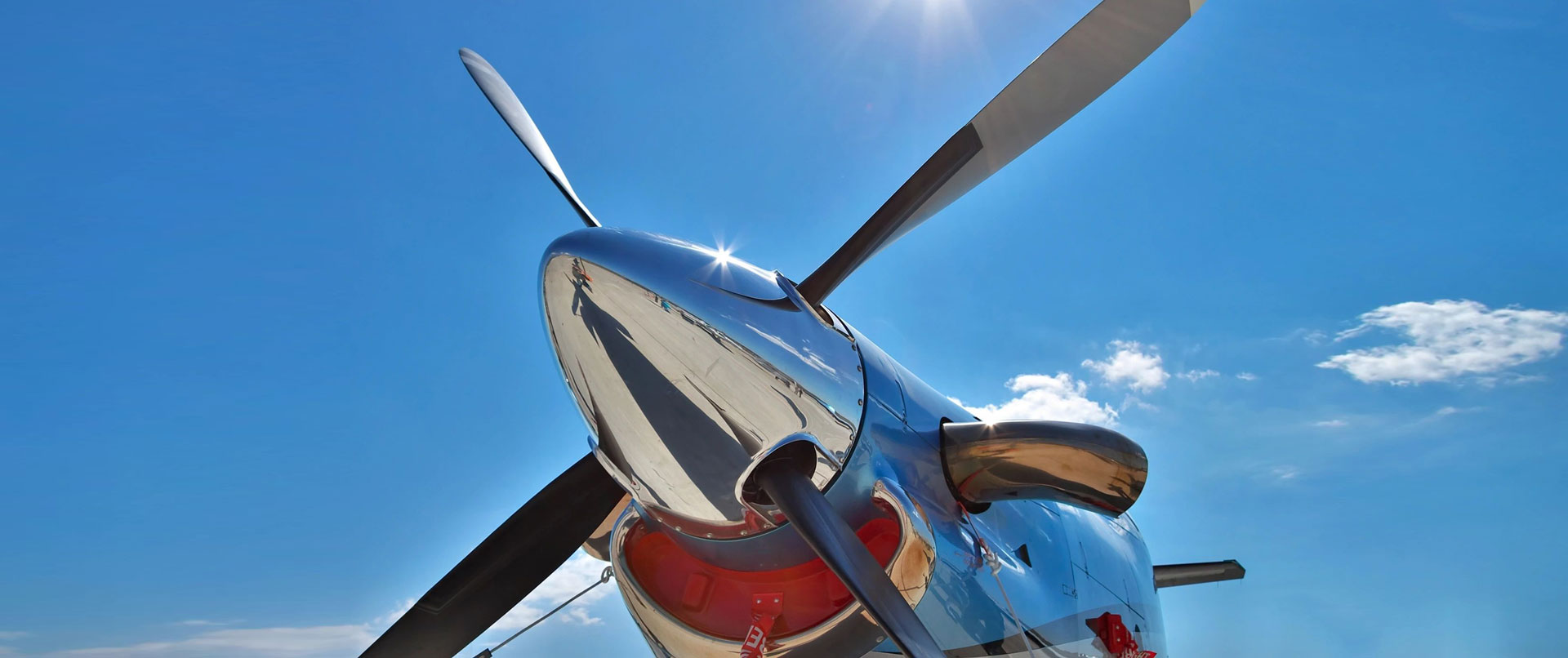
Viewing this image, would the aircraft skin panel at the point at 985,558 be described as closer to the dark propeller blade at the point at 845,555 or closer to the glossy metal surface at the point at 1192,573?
the dark propeller blade at the point at 845,555

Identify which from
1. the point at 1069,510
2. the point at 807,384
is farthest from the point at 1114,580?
the point at 807,384

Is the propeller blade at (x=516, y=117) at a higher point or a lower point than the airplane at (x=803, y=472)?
higher

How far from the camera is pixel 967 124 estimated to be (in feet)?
17.9

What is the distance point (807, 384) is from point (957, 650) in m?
1.82

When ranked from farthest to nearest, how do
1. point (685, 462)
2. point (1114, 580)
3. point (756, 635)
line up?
point (1114, 580)
point (756, 635)
point (685, 462)

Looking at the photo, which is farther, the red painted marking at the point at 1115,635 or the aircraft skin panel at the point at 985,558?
the red painted marking at the point at 1115,635

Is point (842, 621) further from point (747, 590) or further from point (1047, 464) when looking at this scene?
point (1047, 464)

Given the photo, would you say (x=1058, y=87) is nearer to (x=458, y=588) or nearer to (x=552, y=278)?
(x=552, y=278)

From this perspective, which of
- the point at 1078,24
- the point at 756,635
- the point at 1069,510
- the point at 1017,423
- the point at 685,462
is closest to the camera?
the point at 685,462

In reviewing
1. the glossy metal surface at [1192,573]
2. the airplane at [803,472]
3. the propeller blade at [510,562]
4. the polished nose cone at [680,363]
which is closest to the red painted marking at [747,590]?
the airplane at [803,472]

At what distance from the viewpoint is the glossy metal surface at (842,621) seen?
166 inches

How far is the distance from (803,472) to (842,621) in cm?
82

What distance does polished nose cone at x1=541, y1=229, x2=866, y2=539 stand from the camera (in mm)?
3705

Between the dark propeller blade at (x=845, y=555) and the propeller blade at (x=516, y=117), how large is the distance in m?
2.44
